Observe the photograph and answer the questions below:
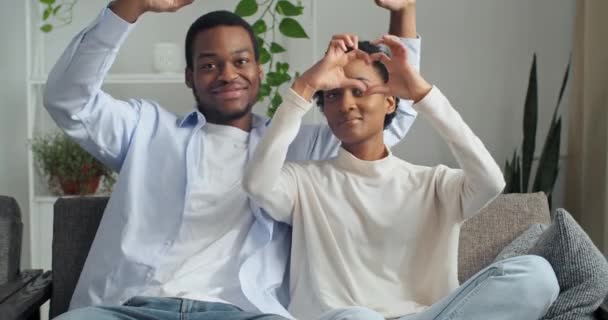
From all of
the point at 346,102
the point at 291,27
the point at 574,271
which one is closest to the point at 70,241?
the point at 346,102

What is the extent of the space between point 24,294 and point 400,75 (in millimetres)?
877

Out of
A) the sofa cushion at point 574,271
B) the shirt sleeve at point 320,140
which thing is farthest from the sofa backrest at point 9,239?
the sofa cushion at point 574,271

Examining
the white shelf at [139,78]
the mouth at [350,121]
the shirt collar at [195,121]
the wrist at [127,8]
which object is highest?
the wrist at [127,8]

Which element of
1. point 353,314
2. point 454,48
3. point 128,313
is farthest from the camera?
point 454,48

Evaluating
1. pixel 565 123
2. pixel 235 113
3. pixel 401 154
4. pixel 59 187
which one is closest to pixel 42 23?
pixel 59 187

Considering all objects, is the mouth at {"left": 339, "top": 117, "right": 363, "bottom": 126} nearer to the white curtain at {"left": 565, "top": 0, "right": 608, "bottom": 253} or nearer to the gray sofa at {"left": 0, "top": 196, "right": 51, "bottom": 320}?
the gray sofa at {"left": 0, "top": 196, "right": 51, "bottom": 320}

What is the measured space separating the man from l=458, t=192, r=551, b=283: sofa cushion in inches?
14.7

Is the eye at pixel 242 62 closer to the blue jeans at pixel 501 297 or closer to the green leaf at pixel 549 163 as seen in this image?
the blue jeans at pixel 501 297

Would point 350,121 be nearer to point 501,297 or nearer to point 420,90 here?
point 420,90

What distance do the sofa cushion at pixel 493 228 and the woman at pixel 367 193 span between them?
0.13 meters

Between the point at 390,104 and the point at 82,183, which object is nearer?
the point at 390,104

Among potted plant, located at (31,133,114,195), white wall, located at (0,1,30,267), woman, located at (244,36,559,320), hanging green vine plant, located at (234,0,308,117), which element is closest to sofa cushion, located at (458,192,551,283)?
woman, located at (244,36,559,320)

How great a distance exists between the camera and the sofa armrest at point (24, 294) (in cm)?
159

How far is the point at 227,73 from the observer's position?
1837 millimetres
